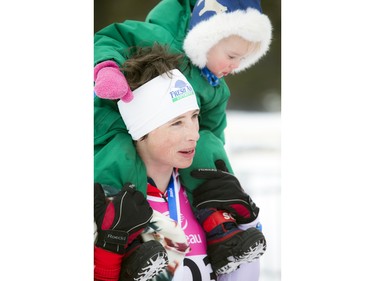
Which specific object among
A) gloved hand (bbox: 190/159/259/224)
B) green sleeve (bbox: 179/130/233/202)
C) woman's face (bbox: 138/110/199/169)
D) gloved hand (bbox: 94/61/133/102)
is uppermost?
gloved hand (bbox: 94/61/133/102)

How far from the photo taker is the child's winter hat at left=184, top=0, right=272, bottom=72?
5.36 ft

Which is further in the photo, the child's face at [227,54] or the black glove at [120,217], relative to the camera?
the child's face at [227,54]

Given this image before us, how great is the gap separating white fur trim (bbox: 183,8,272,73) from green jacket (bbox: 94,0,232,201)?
2 cm

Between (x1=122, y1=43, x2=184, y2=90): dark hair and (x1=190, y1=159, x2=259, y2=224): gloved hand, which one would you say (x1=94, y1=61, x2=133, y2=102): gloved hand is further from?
(x1=190, y1=159, x2=259, y2=224): gloved hand

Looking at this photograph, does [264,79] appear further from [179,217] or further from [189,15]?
[179,217]

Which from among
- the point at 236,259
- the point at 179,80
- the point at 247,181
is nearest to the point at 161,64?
the point at 179,80

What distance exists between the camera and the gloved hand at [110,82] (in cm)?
153

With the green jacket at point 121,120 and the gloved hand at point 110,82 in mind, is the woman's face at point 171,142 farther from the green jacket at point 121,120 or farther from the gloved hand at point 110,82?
the gloved hand at point 110,82

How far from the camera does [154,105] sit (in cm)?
160

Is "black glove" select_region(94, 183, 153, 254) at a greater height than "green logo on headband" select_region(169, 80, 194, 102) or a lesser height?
lesser

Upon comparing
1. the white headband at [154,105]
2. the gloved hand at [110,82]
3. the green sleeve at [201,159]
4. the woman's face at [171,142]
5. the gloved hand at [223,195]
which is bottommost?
the gloved hand at [223,195]

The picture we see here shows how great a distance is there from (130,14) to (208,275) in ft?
2.24

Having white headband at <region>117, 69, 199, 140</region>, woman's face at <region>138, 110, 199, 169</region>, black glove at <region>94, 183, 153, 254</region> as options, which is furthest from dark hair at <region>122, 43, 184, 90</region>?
black glove at <region>94, 183, 153, 254</region>

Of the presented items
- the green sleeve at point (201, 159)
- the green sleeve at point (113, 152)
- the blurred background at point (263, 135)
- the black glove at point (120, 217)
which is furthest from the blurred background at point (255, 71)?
the black glove at point (120, 217)
